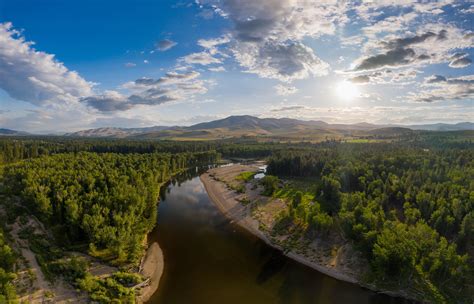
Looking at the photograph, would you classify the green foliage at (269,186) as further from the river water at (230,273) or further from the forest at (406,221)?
the river water at (230,273)

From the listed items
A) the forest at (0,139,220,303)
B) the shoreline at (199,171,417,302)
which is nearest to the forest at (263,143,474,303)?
the shoreline at (199,171,417,302)

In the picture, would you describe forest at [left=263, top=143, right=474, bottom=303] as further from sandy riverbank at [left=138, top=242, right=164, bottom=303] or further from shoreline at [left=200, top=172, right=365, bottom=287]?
sandy riverbank at [left=138, top=242, right=164, bottom=303]

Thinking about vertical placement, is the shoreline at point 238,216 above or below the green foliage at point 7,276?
below

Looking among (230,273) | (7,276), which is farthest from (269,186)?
(7,276)

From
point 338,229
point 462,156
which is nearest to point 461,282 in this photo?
point 338,229

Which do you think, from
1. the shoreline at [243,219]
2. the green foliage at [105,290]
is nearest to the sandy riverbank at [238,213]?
the shoreline at [243,219]

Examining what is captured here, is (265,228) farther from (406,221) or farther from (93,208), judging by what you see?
(93,208)
